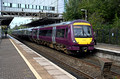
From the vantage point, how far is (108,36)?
734 inches

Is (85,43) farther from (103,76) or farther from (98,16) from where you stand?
(98,16)

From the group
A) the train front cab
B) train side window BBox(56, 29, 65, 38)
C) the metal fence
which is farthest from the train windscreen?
the metal fence

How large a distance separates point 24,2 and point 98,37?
28.8 meters

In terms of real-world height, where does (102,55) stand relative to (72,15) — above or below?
below

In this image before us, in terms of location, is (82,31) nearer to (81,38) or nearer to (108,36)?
(81,38)

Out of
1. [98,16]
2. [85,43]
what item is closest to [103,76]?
[85,43]

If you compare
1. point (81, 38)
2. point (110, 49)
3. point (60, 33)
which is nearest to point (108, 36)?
point (110, 49)

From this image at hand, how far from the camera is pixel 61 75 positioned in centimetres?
714

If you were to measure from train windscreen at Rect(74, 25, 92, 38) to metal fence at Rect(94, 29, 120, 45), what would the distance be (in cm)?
492

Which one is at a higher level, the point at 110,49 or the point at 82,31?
the point at 82,31

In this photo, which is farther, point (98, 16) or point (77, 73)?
Result: point (98, 16)

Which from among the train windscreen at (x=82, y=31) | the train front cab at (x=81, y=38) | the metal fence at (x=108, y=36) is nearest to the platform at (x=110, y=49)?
the train front cab at (x=81, y=38)

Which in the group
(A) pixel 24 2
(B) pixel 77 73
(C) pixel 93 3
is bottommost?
(B) pixel 77 73

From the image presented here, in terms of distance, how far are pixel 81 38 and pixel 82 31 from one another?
2.28 feet
